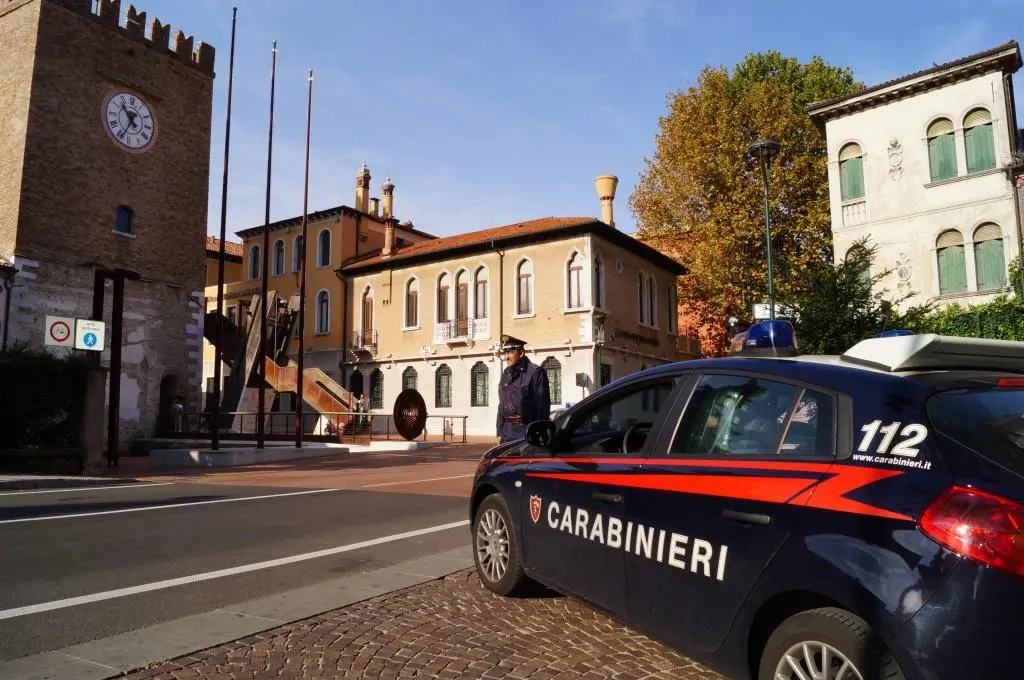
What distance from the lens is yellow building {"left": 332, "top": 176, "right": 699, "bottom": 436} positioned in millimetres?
31484

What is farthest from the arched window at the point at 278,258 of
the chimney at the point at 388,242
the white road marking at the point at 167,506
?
the white road marking at the point at 167,506

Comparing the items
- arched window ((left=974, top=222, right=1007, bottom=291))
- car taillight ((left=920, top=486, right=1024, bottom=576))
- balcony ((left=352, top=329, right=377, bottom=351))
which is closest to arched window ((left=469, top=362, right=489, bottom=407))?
balcony ((left=352, top=329, right=377, bottom=351))

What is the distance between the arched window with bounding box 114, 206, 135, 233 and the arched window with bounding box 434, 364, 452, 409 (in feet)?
47.9

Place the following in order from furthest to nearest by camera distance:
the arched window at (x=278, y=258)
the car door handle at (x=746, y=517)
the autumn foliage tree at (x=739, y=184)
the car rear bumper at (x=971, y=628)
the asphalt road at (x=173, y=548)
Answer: the arched window at (x=278, y=258)
the autumn foliage tree at (x=739, y=184)
the asphalt road at (x=173, y=548)
the car door handle at (x=746, y=517)
the car rear bumper at (x=971, y=628)

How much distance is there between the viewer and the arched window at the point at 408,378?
119 feet

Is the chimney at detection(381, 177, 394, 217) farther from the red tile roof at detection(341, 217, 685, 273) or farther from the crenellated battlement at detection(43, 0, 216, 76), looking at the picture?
the crenellated battlement at detection(43, 0, 216, 76)

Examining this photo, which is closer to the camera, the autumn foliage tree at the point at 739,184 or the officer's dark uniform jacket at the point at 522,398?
the officer's dark uniform jacket at the point at 522,398

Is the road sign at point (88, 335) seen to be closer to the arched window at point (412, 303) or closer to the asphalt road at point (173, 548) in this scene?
the asphalt road at point (173, 548)

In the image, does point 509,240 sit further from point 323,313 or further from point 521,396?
point 521,396

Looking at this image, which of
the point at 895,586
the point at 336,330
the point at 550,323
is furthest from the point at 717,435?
the point at 336,330

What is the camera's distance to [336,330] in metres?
39.7

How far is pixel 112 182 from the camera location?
27797mm

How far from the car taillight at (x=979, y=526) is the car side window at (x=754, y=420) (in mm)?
467

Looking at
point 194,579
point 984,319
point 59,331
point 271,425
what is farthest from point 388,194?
point 194,579
